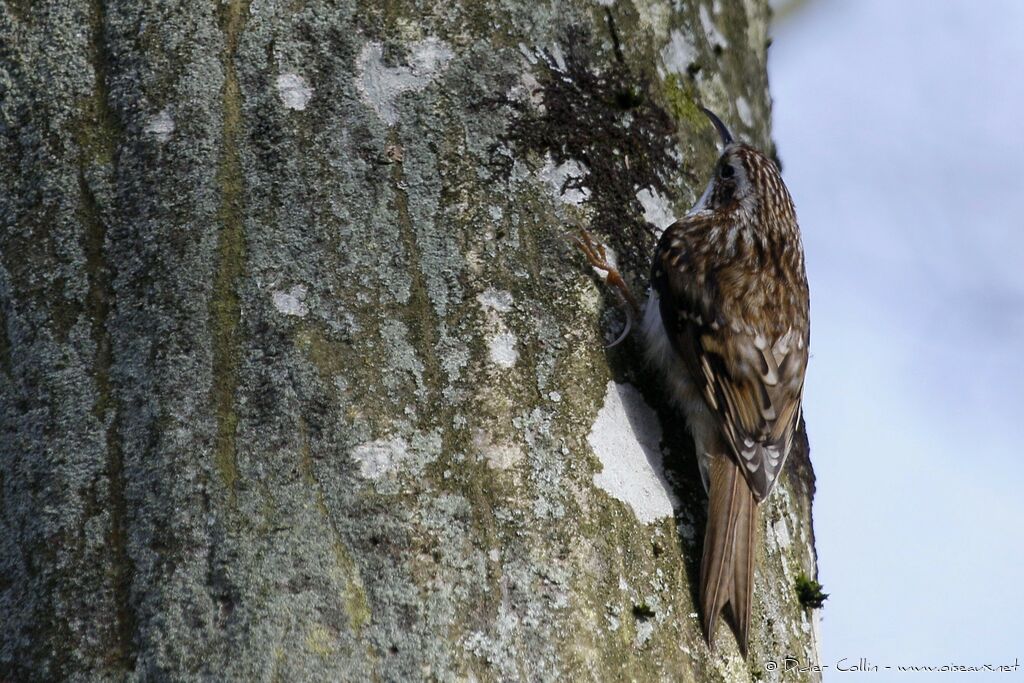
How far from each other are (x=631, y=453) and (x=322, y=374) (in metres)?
0.54

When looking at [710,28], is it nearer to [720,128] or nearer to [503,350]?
[720,128]

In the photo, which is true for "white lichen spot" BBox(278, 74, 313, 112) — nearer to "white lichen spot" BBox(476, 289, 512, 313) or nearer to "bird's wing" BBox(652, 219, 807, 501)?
"white lichen spot" BBox(476, 289, 512, 313)

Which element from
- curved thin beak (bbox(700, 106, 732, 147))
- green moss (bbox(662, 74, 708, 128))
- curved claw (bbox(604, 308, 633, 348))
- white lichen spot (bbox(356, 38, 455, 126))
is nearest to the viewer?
white lichen spot (bbox(356, 38, 455, 126))

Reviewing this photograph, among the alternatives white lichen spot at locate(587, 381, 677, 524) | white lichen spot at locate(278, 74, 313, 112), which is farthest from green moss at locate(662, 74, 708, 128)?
white lichen spot at locate(278, 74, 313, 112)

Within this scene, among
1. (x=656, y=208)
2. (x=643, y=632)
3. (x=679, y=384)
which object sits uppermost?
(x=656, y=208)

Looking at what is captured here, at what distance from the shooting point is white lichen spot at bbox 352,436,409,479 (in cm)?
154

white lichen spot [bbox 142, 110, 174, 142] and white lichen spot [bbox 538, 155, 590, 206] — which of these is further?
white lichen spot [bbox 538, 155, 590, 206]

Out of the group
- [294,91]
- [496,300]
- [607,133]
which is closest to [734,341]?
[607,133]

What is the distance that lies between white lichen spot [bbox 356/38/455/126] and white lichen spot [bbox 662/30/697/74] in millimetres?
652

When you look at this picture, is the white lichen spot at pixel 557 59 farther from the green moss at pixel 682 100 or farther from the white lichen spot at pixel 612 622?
the white lichen spot at pixel 612 622

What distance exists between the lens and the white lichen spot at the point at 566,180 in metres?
1.97

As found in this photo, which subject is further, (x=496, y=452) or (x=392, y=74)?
(x=392, y=74)

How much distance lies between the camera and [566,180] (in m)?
2.00

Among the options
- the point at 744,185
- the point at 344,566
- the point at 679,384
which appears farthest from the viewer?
the point at 744,185
